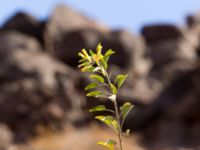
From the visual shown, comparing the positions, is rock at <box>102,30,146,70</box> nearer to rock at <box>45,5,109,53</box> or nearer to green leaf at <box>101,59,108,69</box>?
rock at <box>45,5,109,53</box>

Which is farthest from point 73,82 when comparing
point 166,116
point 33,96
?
point 166,116

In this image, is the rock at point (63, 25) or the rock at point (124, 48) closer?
the rock at point (124, 48)

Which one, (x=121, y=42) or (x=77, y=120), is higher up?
(x=121, y=42)

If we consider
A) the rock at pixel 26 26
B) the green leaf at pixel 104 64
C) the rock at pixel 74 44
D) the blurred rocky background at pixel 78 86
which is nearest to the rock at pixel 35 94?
the blurred rocky background at pixel 78 86

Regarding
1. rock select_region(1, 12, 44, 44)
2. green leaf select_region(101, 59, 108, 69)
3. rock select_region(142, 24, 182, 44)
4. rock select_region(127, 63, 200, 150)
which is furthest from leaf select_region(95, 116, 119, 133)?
rock select_region(142, 24, 182, 44)

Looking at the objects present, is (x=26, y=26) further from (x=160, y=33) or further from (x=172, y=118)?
(x=172, y=118)

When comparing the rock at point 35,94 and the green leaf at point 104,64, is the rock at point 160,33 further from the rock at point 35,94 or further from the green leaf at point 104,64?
the green leaf at point 104,64

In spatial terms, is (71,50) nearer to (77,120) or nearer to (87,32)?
(87,32)
